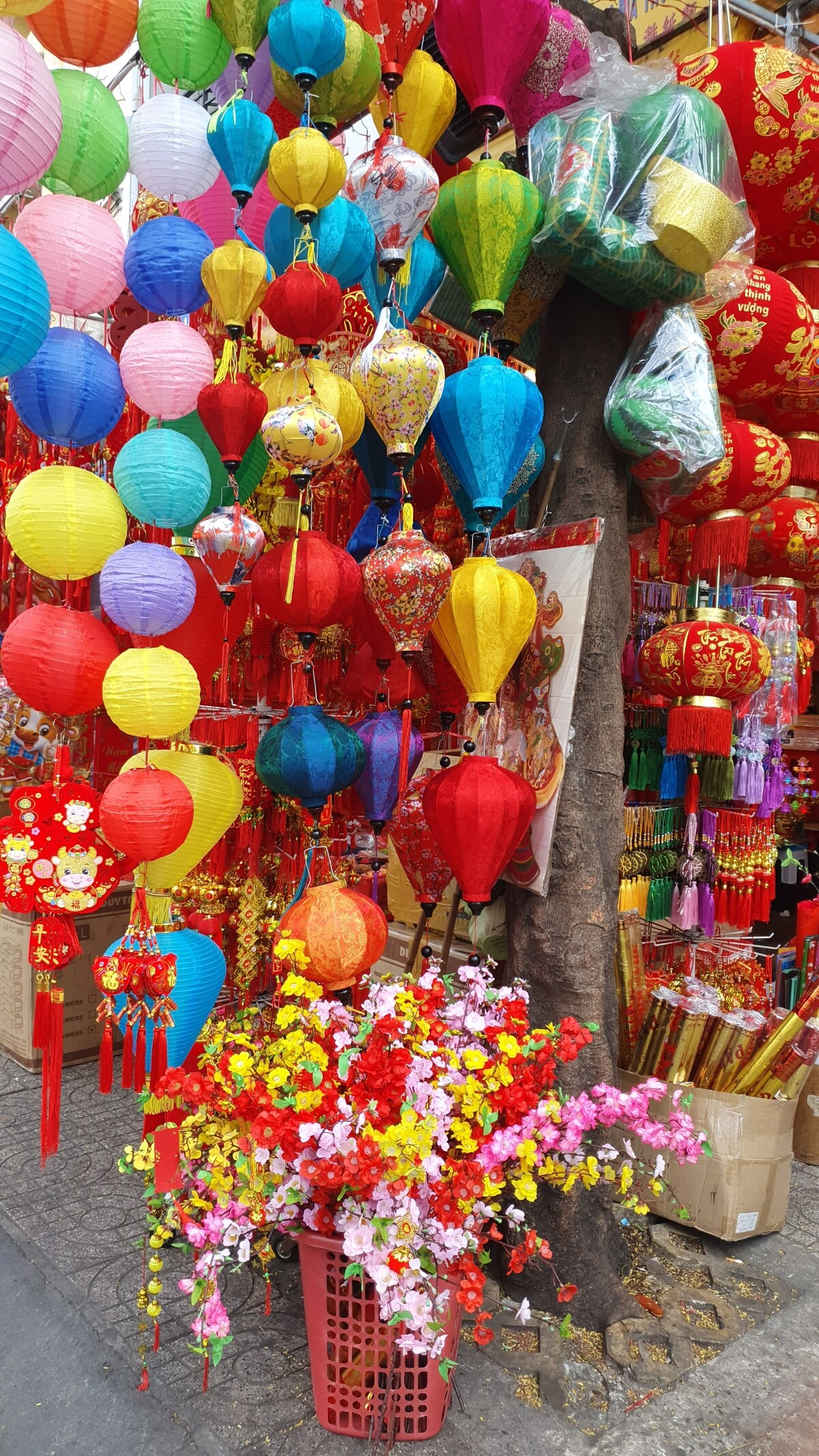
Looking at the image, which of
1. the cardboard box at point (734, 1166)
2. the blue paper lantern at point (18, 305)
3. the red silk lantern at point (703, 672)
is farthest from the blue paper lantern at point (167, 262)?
the cardboard box at point (734, 1166)

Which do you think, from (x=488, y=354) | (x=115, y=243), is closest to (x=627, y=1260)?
(x=488, y=354)

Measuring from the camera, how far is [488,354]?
2078 millimetres

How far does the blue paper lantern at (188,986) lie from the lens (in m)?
2.04

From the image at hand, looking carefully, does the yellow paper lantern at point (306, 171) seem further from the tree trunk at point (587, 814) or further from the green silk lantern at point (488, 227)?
the tree trunk at point (587, 814)

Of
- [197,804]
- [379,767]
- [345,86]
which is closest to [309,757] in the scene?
[379,767]

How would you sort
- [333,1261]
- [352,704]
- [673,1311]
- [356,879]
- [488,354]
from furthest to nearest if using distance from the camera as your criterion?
[352,704] < [356,879] < [673,1311] < [488,354] < [333,1261]

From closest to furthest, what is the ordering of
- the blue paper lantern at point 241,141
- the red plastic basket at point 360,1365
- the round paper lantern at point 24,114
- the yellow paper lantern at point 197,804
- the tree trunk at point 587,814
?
the round paper lantern at point 24,114 < the red plastic basket at point 360,1365 < the blue paper lantern at point 241,141 < the yellow paper lantern at point 197,804 < the tree trunk at point 587,814

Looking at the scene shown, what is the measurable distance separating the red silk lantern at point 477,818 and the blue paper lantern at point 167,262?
4.20 feet

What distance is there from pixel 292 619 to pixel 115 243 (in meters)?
1.00

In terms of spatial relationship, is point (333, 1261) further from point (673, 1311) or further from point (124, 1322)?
point (673, 1311)

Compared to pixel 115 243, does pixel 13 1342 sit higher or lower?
lower

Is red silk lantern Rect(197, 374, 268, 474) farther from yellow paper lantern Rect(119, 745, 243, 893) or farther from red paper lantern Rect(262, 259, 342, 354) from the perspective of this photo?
yellow paper lantern Rect(119, 745, 243, 893)

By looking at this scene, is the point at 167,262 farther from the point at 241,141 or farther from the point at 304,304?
the point at 304,304

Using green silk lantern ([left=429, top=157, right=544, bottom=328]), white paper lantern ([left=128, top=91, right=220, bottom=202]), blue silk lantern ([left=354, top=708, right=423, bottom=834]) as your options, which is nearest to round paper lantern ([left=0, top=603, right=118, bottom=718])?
blue silk lantern ([left=354, top=708, right=423, bottom=834])
